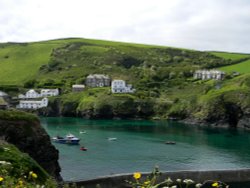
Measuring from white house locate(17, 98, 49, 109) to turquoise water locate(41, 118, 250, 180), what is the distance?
67.6m

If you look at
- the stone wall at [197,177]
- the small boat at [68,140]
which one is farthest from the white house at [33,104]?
the stone wall at [197,177]

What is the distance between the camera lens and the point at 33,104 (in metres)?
186

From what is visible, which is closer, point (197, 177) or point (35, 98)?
point (197, 177)

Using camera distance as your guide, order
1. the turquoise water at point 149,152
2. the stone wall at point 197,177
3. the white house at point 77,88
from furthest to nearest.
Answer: the white house at point 77,88, the turquoise water at point 149,152, the stone wall at point 197,177

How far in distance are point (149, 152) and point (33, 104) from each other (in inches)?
4530

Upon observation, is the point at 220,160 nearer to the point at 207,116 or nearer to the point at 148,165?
the point at 148,165

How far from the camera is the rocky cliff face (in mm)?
53312

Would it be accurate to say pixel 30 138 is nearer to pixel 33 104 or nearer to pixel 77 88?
pixel 33 104

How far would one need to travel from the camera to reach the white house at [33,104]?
182 metres

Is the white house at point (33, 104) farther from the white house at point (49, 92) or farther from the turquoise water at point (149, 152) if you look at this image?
the turquoise water at point (149, 152)

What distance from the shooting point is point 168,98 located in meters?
173

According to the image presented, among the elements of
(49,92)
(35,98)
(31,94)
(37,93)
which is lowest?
(35,98)

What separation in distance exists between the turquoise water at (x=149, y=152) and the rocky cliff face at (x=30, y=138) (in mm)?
3233

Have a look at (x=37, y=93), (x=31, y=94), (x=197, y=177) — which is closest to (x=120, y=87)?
(x=37, y=93)
